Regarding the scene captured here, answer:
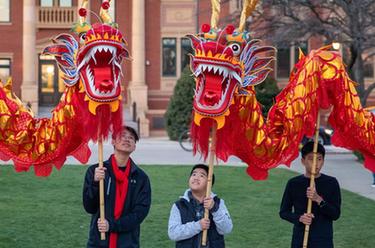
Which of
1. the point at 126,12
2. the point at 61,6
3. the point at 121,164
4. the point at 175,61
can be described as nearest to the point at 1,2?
the point at 61,6

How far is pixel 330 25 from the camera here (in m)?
20.6

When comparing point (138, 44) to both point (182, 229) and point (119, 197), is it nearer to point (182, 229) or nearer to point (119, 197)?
point (119, 197)

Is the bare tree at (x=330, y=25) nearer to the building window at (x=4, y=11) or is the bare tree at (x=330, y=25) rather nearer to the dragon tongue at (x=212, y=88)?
the dragon tongue at (x=212, y=88)

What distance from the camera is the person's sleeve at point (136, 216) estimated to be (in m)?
5.55

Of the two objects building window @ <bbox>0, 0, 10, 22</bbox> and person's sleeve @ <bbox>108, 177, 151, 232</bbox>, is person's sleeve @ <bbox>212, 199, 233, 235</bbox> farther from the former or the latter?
building window @ <bbox>0, 0, 10, 22</bbox>

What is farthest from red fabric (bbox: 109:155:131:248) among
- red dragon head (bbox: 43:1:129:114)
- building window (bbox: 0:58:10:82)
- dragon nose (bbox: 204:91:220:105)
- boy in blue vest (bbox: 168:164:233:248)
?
building window (bbox: 0:58:10:82)

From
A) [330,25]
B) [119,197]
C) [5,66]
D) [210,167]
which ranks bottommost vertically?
[119,197]

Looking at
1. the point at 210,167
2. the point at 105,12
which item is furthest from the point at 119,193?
the point at 105,12

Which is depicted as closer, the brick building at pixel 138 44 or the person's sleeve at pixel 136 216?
the person's sleeve at pixel 136 216

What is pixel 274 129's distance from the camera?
19.0 feet

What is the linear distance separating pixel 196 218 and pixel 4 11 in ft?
109

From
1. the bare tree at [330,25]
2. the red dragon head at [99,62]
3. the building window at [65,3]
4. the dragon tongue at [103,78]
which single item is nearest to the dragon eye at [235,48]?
the red dragon head at [99,62]

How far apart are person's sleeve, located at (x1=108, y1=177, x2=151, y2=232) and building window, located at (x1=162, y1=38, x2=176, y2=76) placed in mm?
31851

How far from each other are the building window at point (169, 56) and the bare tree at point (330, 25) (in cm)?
1382
